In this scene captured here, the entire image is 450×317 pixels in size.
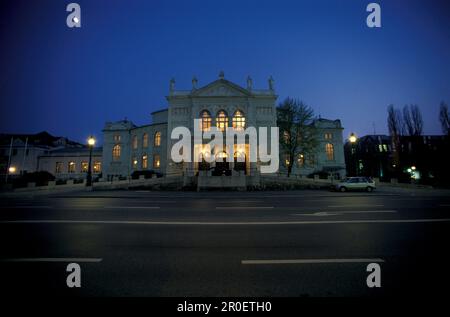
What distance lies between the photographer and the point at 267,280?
2.87 meters

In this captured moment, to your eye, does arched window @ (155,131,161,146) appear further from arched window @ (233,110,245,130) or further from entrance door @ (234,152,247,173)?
entrance door @ (234,152,247,173)

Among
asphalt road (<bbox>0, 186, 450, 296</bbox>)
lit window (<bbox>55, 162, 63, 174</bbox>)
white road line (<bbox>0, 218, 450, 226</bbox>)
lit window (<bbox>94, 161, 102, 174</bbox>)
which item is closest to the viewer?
asphalt road (<bbox>0, 186, 450, 296</bbox>)

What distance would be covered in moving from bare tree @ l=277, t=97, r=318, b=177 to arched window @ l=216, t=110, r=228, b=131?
992 cm

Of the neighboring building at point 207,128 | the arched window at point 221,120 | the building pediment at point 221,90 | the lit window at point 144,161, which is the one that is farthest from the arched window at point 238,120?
the lit window at point 144,161

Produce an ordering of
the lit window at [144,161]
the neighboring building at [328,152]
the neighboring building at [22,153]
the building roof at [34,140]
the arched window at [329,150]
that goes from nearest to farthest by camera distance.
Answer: the neighboring building at [328,152]
the lit window at [144,161]
the arched window at [329,150]
the neighboring building at [22,153]
the building roof at [34,140]

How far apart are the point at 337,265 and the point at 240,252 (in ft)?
5.75

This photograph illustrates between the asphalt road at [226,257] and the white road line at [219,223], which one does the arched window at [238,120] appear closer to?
the white road line at [219,223]

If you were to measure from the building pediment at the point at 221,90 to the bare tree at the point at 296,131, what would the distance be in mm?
8419

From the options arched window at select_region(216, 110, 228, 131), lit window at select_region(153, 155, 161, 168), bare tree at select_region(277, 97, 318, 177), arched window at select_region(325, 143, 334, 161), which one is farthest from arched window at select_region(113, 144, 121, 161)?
arched window at select_region(325, 143, 334, 161)

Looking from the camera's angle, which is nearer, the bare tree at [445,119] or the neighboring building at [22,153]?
the bare tree at [445,119]

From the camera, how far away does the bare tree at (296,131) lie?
32500 mm

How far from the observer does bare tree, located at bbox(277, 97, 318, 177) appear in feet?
107
